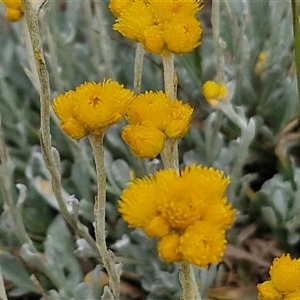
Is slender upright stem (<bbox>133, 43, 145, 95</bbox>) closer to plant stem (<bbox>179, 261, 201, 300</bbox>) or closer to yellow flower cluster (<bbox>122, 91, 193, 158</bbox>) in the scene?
yellow flower cluster (<bbox>122, 91, 193, 158</bbox>)

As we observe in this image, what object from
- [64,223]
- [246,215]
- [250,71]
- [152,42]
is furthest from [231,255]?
[152,42]

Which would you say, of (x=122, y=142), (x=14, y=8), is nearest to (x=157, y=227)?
(x=14, y=8)

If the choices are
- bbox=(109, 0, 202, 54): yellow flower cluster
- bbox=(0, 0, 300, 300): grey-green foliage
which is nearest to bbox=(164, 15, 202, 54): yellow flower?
bbox=(109, 0, 202, 54): yellow flower cluster

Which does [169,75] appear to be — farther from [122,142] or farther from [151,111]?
[122,142]

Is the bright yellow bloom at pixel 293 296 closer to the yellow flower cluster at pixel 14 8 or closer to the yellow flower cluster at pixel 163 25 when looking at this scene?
the yellow flower cluster at pixel 163 25

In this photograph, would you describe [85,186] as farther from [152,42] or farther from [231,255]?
[152,42]

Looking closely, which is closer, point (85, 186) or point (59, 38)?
point (85, 186)
